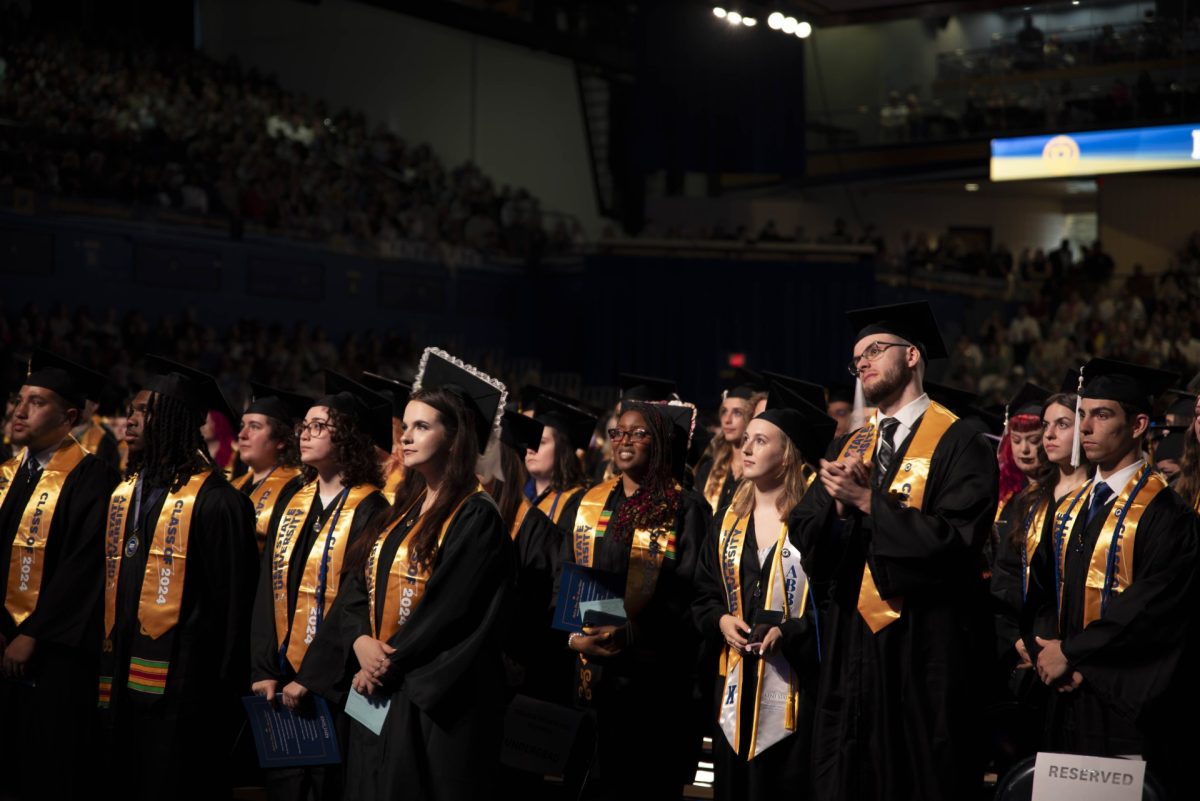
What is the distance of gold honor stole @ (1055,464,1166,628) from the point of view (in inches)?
171

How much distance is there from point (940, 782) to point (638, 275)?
53.9ft

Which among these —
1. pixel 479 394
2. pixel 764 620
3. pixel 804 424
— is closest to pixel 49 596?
pixel 479 394

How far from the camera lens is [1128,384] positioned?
14.9ft

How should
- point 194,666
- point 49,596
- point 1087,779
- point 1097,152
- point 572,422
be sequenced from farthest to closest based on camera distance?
point 1097,152
point 572,422
point 49,596
point 194,666
point 1087,779

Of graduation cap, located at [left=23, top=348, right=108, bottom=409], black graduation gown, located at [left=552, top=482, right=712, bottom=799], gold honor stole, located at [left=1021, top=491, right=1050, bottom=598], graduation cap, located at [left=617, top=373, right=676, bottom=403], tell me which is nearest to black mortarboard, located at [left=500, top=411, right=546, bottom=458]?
black graduation gown, located at [left=552, top=482, right=712, bottom=799]

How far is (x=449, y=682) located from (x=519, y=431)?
6.41ft

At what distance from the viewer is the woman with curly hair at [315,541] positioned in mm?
4820

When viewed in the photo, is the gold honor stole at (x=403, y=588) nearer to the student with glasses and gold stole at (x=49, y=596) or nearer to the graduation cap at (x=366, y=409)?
the graduation cap at (x=366, y=409)

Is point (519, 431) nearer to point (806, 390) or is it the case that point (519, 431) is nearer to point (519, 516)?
point (519, 516)

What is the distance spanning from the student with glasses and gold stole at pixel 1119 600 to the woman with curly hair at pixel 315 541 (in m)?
2.58

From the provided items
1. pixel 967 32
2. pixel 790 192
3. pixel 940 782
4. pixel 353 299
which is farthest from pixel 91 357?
pixel 967 32

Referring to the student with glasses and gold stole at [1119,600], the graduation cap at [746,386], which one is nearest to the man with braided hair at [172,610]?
the graduation cap at [746,386]

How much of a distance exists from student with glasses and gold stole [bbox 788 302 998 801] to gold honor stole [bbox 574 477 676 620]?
1.14 m

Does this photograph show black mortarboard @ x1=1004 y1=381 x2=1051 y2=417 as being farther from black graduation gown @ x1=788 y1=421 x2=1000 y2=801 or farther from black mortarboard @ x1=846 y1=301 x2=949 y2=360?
black graduation gown @ x1=788 y1=421 x2=1000 y2=801
